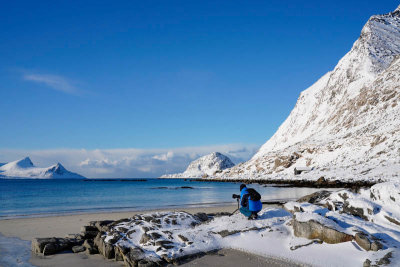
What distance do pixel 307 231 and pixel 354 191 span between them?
522 cm

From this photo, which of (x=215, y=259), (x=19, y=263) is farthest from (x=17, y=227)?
(x=215, y=259)

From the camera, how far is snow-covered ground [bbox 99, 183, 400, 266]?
859cm

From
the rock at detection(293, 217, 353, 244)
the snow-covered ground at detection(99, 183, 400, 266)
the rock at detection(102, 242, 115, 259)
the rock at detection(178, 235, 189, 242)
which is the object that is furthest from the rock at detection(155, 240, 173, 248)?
the rock at detection(293, 217, 353, 244)

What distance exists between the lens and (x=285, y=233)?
1031cm

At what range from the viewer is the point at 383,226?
10039 millimetres

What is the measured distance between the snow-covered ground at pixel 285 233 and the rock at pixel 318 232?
0.06 meters

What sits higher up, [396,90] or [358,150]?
[396,90]

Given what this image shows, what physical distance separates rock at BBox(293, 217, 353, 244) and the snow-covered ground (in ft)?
0.19

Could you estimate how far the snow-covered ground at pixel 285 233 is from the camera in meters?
8.59

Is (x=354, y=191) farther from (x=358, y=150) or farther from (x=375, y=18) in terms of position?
(x=375, y=18)

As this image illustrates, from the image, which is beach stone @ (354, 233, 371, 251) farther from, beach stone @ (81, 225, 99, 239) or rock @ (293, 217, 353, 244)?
beach stone @ (81, 225, 99, 239)

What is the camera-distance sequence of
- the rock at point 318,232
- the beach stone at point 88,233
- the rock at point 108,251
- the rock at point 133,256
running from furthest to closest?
1. the beach stone at point 88,233
2. the rock at point 108,251
3. the rock at point 133,256
4. the rock at point 318,232

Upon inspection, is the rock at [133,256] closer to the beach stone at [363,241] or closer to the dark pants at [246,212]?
the dark pants at [246,212]

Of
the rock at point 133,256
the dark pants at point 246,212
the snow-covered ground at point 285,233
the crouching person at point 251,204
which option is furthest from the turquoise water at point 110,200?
the crouching person at point 251,204
